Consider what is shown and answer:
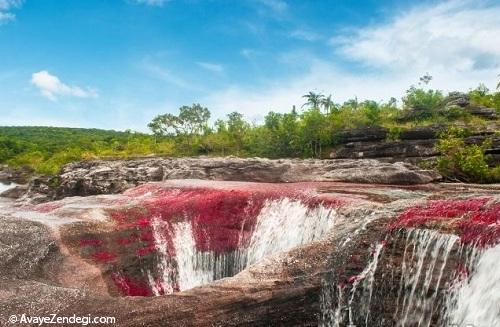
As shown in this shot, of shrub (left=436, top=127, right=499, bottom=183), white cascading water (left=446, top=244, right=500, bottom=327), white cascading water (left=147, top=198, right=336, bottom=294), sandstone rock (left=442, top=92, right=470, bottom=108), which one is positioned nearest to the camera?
white cascading water (left=446, top=244, right=500, bottom=327)

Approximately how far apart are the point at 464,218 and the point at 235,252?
36.0ft

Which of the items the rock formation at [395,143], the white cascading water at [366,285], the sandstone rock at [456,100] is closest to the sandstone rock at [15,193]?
the rock formation at [395,143]

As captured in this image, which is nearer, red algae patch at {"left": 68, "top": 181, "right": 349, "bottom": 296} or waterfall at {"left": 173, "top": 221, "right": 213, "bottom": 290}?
red algae patch at {"left": 68, "top": 181, "right": 349, "bottom": 296}

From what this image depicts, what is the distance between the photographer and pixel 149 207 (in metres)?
21.3

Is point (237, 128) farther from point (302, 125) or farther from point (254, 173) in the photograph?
point (254, 173)

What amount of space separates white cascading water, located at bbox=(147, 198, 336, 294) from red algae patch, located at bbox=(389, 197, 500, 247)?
5450 millimetres

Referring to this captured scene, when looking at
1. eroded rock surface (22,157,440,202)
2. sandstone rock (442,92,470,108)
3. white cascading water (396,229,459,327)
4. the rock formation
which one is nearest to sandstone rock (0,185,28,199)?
eroded rock surface (22,157,440,202)

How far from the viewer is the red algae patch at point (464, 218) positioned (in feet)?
33.2

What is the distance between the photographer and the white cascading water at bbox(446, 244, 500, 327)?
8875mm

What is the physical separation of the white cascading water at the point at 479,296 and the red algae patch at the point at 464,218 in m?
0.42

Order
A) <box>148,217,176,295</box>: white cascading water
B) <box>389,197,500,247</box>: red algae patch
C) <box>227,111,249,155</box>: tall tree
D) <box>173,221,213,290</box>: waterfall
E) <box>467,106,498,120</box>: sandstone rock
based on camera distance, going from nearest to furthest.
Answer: <box>389,197,500,247</box>: red algae patch
<box>148,217,176,295</box>: white cascading water
<box>173,221,213,290</box>: waterfall
<box>467,106,498,120</box>: sandstone rock
<box>227,111,249,155</box>: tall tree

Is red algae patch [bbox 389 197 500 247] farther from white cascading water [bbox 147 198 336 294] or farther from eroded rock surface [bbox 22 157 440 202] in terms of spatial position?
eroded rock surface [bbox 22 157 440 202]

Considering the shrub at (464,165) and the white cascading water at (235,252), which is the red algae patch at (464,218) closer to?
the white cascading water at (235,252)

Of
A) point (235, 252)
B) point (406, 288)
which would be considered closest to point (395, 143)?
point (235, 252)
